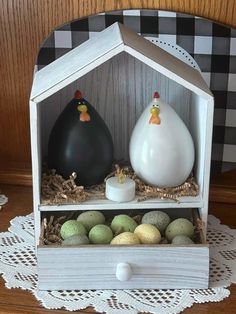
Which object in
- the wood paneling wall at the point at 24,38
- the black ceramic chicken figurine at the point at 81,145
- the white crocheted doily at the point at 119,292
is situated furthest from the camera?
the wood paneling wall at the point at 24,38

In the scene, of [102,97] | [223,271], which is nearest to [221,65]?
[102,97]

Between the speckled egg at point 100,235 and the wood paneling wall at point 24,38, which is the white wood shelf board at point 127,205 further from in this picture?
the wood paneling wall at point 24,38

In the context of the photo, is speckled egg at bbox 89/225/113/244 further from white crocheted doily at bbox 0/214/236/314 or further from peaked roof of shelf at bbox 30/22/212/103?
peaked roof of shelf at bbox 30/22/212/103

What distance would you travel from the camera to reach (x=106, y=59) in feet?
2.69

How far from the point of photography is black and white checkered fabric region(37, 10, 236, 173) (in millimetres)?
1021

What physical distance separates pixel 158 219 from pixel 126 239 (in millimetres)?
74

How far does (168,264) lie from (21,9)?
520 mm

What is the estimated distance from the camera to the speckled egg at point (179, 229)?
869 millimetres

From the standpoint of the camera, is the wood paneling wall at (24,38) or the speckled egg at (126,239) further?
the wood paneling wall at (24,38)

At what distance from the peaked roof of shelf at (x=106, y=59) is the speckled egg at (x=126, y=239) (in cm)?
22

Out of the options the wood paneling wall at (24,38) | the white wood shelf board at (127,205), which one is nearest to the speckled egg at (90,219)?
the white wood shelf board at (127,205)

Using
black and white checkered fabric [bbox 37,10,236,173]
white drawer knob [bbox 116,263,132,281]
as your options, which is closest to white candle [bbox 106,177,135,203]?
white drawer knob [bbox 116,263,132,281]

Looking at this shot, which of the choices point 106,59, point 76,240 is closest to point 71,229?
point 76,240

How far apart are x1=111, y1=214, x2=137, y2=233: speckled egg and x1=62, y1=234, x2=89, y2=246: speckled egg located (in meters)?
0.06
